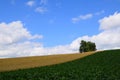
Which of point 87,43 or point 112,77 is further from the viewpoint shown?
point 87,43

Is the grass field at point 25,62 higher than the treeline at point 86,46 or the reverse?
the reverse

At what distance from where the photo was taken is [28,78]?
26.9 meters

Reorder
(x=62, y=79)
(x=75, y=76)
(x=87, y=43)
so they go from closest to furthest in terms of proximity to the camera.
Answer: (x=62, y=79)
(x=75, y=76)
(x=87, y=43)

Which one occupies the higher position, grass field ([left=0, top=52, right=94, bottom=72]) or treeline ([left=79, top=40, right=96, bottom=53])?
treeline ([left=79, top=40, right=96, bottom=53])

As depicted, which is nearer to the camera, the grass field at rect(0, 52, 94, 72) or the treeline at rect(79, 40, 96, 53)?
the grass field at rect(0, 52, 94, 72)

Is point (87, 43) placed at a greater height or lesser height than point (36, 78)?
greater

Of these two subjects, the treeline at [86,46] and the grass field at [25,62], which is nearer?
the grass field at [25,62]

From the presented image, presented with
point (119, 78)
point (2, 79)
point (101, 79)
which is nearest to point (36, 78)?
point (2, 79)

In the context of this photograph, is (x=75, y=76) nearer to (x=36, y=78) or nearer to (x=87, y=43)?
(x=36, y=78)

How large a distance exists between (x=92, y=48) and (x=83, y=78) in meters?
81.7

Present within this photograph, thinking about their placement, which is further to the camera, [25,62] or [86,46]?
[86,46]

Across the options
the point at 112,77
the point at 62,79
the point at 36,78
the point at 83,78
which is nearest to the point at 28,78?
the point at 36,78

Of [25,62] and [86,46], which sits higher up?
[86,46]

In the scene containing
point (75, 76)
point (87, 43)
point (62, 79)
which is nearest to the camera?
point (62, 79)
